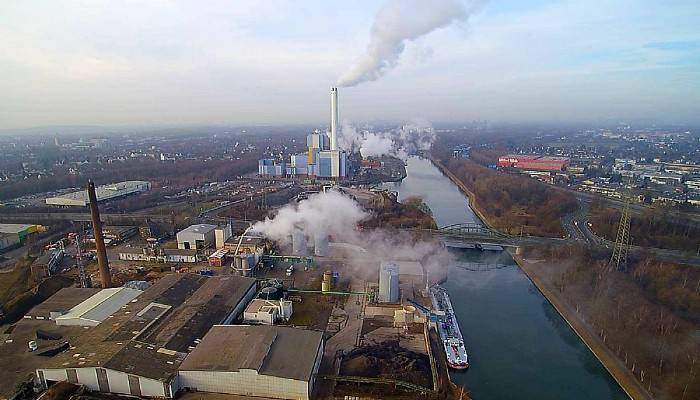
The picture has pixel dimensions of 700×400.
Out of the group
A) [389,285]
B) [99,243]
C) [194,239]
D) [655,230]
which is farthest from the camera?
[655,230]

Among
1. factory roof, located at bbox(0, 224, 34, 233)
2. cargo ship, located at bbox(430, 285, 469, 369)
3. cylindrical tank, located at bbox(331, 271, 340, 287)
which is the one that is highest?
factory roof, located at bbox(0, 224, 34, 233)

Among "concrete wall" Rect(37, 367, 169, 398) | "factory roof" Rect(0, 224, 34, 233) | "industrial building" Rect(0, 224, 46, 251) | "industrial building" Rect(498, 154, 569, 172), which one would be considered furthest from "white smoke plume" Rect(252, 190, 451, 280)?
"industrial building" Rect(498, 154, 569, 172)

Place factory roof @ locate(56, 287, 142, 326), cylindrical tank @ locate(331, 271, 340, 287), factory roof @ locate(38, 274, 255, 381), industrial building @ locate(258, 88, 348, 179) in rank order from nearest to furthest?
factory roof @ locate(38, 274, 255, 381), factory roof @ locate(56, 287, 142, 326), cylindrical tank @ locate(331, 271, 340, 287), industrial building @ locate(258, 88, 348, 179)

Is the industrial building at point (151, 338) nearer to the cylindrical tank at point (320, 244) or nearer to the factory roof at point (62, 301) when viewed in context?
the factory roof at point (62, 301)

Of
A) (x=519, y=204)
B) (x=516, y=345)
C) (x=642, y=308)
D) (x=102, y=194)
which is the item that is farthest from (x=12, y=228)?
(x=519, y=204)

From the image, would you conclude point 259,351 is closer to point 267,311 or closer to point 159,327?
point 267,311

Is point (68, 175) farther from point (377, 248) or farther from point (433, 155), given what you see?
point (433, 155)

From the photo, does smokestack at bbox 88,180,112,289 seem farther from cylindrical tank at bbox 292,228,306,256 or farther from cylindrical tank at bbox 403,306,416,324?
cylindrical tank at bbox 403,306,416,324
